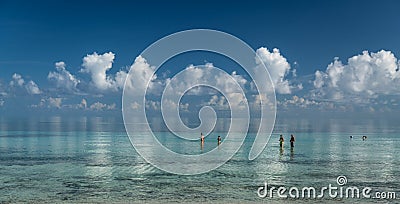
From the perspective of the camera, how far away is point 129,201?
23094 millimetres

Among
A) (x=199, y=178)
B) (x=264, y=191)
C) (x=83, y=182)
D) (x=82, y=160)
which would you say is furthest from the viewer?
(x=82, y=160)

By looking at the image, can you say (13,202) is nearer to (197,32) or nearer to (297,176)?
(197,32)

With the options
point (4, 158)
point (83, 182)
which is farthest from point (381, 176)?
point (4, 158)

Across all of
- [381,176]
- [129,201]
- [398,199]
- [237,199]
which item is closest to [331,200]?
[398,199]

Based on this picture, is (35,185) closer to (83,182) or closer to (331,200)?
(83,182)

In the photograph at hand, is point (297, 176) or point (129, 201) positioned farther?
point (297, 176)

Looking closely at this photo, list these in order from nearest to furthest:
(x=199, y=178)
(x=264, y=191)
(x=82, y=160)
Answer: (x=264, y=191) → (x=199, y=178) → (x=82, y=160)

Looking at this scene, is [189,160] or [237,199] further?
[189,160]

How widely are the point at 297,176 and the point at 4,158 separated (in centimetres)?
2811

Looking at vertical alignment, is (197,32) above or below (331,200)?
above

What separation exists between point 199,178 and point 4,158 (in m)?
22.0

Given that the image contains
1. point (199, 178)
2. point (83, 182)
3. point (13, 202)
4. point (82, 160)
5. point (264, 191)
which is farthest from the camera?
point (82, 160)

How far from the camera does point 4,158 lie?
136 feet

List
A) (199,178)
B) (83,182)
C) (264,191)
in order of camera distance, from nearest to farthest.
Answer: (264,191) < (83,182) < (199,178)
